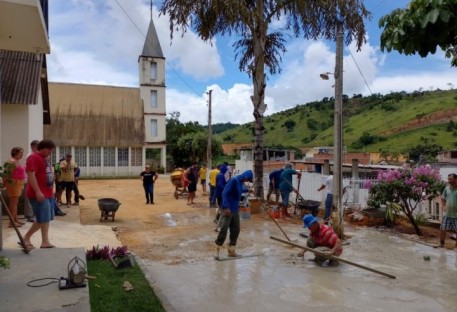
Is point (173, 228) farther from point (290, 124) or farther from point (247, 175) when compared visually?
point (290, 124)

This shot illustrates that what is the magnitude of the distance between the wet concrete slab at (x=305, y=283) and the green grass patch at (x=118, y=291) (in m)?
0.20

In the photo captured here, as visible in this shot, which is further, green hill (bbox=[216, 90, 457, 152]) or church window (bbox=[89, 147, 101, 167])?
green hill (bbox=[216, 90, 457, 152])

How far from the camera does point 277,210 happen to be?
13.7 metres

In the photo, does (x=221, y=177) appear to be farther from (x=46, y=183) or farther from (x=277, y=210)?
(x=46, y=183)

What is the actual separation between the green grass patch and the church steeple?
34.7m

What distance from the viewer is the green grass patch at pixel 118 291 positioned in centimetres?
516

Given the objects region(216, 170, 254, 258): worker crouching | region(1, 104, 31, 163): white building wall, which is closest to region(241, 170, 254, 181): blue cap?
region(216, 170, 254, 258): worker crouching

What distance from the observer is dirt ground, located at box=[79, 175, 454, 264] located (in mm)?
8781

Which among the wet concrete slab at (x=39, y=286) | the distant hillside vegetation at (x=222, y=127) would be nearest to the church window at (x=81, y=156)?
the wet concrete slab at (x=39, y=286)

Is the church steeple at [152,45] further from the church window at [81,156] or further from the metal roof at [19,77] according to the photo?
the metal roof at [19,77]

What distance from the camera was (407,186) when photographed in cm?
1084

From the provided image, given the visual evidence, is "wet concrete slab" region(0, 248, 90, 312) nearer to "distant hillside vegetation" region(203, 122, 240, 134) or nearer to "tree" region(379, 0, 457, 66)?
"tree" region(379, 0, 457, 66)

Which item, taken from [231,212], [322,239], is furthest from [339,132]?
[231,212]

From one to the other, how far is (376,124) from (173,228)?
6855 cm
